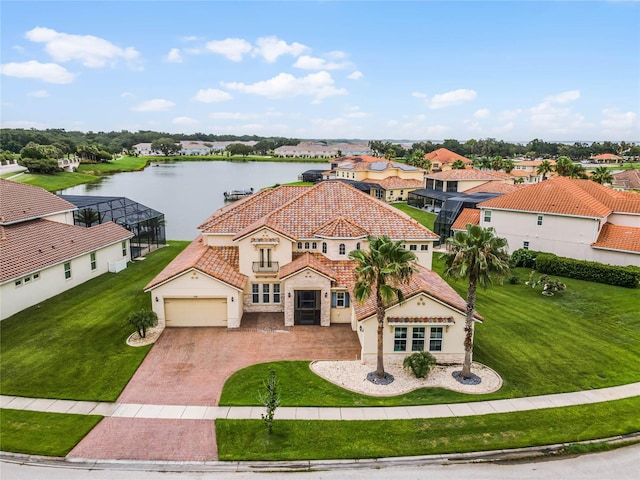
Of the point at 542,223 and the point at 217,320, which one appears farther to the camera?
the point at 542,223

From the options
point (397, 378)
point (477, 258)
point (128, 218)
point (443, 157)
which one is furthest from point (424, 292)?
point (443, 157)

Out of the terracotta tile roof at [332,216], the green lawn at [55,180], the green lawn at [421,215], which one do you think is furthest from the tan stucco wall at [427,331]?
the green lawn at [55,180]

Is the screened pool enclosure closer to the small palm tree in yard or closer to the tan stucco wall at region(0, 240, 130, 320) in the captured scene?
the tan stucco wall at region(0, 240, 130, 320)

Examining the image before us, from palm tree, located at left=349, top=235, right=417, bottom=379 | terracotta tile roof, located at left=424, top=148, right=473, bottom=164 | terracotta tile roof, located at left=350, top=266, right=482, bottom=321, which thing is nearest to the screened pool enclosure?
terracotta tile roof, located at left=350, top=266, right=482, bottom=321

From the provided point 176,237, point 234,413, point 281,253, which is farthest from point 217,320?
point 176,237

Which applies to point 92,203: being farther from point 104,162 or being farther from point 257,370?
point 104,162

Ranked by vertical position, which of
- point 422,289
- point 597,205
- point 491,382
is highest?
point 597,205
